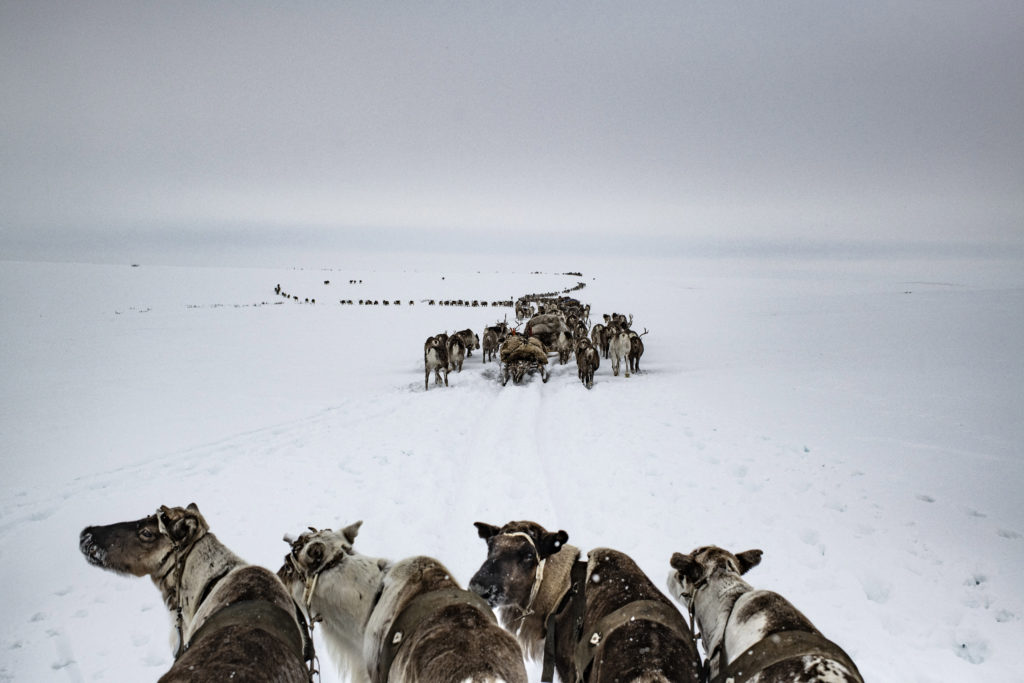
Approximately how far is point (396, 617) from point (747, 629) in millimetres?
2080

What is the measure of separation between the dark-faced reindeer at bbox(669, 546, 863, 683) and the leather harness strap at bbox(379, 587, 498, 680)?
1359mm

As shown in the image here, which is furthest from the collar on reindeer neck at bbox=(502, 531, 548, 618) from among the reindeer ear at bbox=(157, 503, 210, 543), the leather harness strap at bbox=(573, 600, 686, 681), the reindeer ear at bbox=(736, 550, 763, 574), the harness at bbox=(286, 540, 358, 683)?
the reindeer ear at bbox=(157, 503, 210, 543)

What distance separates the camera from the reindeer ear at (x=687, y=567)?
3135mm

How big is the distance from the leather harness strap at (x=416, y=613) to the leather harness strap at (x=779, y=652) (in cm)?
131

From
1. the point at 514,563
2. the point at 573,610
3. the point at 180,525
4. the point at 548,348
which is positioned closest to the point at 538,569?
the point at 514,563

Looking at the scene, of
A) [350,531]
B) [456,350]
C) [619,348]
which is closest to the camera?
[350,531]

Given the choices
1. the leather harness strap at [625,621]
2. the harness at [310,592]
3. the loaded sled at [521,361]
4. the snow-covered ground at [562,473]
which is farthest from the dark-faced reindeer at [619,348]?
the harness at [310,592]

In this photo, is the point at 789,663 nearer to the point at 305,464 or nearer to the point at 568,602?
the point at 568,602

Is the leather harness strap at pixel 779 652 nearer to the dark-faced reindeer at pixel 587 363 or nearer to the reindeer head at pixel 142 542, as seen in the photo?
the reindeer head at pixel 142 542

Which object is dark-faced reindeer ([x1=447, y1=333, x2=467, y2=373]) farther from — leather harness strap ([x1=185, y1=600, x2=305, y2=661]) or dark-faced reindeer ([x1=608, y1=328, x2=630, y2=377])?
leather harness strap ([x1=185, y1=600, x2=305, y2=661])

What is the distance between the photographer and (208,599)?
2971mm

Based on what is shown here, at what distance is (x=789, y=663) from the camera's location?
2.30m

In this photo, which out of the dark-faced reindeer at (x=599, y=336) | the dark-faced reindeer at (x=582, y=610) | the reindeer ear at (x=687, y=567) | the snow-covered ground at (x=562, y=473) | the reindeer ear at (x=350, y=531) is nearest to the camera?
the dark-faced reindeer at (x=582, y=610)

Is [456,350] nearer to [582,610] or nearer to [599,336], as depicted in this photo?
[599,336]
